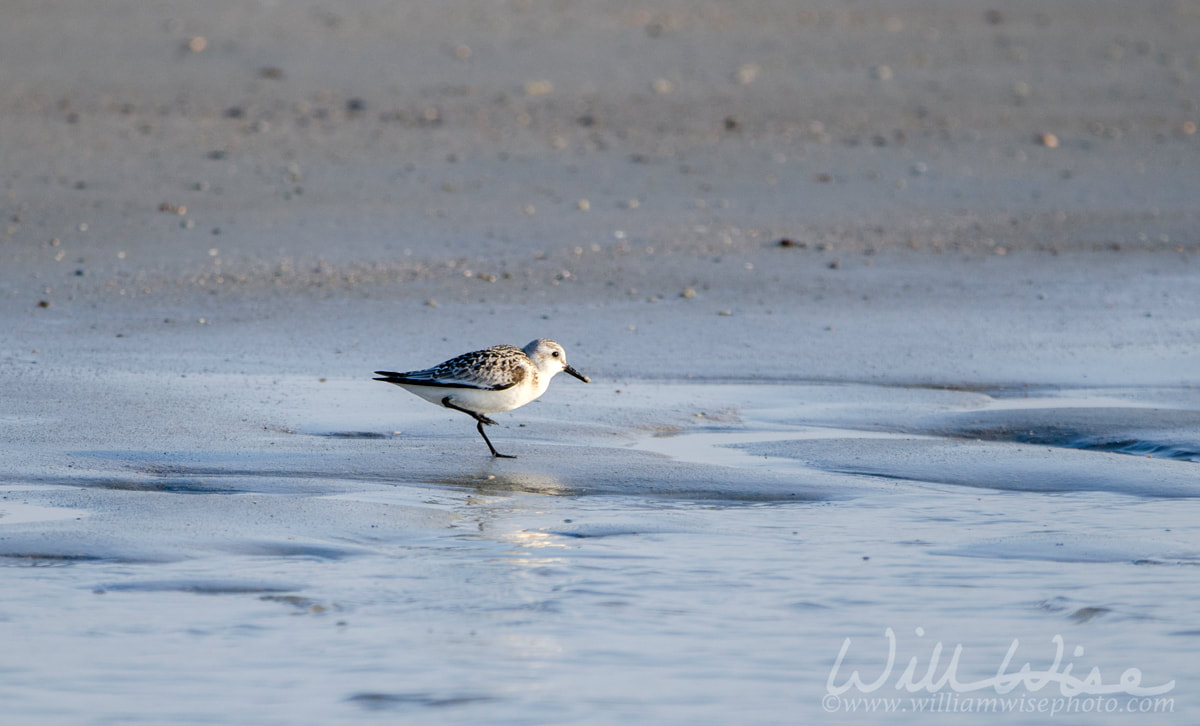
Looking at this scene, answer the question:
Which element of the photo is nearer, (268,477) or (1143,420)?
(268,477)

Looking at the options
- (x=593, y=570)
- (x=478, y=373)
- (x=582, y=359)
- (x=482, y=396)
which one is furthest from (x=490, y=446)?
(x=582, y=359)

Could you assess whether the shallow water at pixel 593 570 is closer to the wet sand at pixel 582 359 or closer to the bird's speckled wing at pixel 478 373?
the wet sand at pixel 582 359

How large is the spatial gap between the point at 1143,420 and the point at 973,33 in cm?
1380

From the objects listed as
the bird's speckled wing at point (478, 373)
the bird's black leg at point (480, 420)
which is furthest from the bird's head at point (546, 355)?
the bird's black leg at point (480, 420)

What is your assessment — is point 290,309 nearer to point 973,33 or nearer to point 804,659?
point 804,659

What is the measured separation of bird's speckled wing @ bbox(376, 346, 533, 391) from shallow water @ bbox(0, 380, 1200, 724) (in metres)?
0.31

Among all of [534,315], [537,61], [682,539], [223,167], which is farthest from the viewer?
[537,61]

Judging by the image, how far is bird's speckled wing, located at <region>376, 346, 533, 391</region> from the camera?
7.18m

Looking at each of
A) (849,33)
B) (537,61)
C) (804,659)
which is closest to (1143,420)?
(804,659)

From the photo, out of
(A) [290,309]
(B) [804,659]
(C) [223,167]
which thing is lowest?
(B) [804,659]

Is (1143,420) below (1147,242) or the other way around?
below

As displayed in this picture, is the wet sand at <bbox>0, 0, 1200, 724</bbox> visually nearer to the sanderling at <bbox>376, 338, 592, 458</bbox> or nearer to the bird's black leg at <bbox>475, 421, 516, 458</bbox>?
the bird's black leg at <bbox>475, 421, 516, 458</bbox>

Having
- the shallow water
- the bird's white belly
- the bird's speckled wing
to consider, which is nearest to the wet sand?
the shallow water

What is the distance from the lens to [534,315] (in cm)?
1021
